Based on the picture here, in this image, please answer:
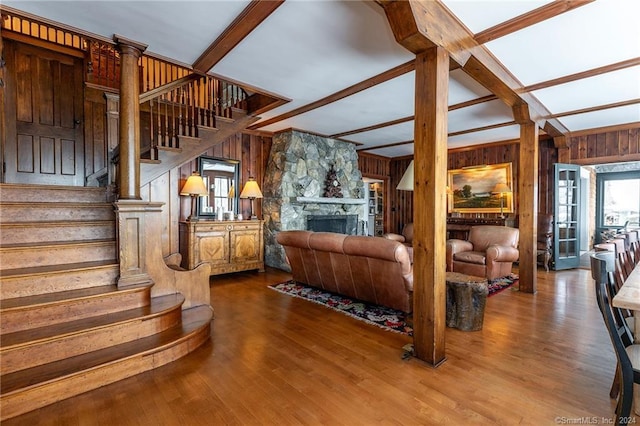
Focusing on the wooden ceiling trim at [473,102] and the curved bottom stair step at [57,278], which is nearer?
the curved bottom stair step at [57,278]

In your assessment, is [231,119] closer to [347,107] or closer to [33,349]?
[347,107]

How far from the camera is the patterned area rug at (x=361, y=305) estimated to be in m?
3.16

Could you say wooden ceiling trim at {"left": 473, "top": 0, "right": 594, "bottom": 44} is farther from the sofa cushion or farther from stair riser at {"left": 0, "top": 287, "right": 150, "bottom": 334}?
stair riser at {"left": 0, "top": 287, "right": 150, "bottom": 334}

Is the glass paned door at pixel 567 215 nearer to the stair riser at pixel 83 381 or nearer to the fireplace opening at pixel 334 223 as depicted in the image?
the fireplace opening at pixel 334 223

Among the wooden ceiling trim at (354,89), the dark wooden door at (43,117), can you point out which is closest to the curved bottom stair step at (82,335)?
the dark wooden door at (43,117)

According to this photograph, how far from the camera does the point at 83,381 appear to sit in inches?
77.8

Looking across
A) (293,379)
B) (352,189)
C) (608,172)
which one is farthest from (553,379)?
(608,172)

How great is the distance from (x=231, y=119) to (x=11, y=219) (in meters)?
2.72

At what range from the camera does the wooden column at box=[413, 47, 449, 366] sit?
2330 millimetres

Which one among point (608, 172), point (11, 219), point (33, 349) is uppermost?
point (608, 172)

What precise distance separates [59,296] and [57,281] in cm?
17

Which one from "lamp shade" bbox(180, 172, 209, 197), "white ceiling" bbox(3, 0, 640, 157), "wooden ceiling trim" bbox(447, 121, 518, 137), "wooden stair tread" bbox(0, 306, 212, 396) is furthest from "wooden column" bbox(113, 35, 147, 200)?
"wooden ceiling trim" bbox(447, 121, 518, 137)

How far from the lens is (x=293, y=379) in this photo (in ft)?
7.06

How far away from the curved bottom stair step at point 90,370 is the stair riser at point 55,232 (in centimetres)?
125
